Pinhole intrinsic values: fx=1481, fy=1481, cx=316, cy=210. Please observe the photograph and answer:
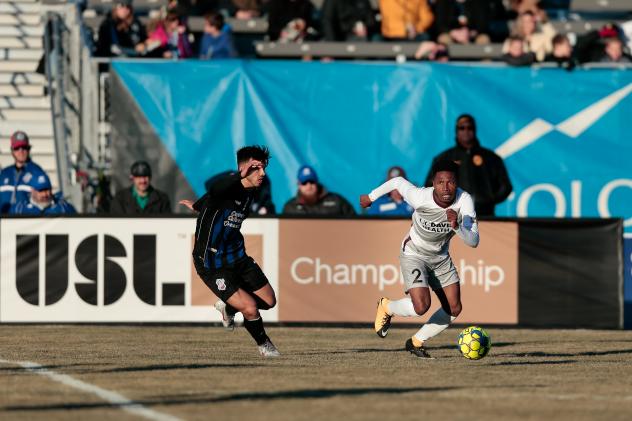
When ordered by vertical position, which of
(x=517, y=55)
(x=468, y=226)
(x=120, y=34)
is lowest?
(x=468, y=226)

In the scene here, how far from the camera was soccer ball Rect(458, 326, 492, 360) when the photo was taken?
1315 centimetres

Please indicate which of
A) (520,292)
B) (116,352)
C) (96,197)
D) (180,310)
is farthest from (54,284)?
(520,292)

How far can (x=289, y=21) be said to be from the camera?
73.0ft

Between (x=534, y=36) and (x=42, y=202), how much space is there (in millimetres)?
7607

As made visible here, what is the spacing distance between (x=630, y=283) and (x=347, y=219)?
375 centimetres

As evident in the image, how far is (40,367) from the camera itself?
39.1 feet

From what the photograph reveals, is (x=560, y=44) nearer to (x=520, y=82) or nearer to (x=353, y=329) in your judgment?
(x=520, y=82)

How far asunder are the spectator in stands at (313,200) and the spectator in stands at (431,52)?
3.45 metres

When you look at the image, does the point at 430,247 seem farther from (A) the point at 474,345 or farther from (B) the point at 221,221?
(B) the point at 221,221

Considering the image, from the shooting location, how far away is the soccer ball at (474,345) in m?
13.1

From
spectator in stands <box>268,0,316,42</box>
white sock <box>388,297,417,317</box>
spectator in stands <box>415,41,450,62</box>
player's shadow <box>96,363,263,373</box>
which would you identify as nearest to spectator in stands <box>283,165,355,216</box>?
spectator in stands <box>415,41,450,62</box>

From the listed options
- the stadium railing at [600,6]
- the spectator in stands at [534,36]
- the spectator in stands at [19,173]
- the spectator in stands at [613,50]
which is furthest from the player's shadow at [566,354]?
the stadium railing at [600,6]

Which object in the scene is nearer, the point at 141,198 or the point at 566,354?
the point at 566,354

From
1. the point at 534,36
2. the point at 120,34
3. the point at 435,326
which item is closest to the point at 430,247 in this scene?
the point at 435,326
